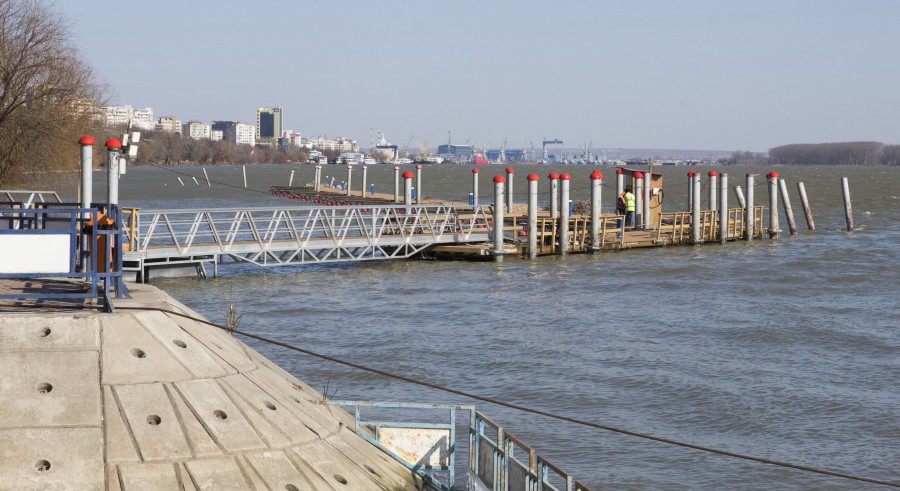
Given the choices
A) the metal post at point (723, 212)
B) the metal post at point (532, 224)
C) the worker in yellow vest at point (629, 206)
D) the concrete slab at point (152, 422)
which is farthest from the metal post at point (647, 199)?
the concrete slab at point (152, 422)

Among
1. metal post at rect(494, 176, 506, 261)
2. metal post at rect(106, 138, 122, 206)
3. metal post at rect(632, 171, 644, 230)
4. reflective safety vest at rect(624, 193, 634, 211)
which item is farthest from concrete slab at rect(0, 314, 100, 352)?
reflective safety vest at rect(624, 193, 634, 211)

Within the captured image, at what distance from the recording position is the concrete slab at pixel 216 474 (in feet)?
30.5

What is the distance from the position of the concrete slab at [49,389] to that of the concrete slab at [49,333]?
0.37ft

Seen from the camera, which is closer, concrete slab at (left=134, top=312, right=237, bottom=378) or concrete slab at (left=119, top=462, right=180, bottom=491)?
concrete slab at (left=119, top=462, right=180, bottom=491)

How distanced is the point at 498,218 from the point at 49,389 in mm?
26388

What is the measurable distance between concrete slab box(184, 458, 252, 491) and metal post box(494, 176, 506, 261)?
25119 millimetres

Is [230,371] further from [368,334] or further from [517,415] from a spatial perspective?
[368,334]

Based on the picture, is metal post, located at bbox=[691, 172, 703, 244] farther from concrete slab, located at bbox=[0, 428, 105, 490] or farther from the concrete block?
concrete slab, located at bbox=[0, 428, 105, 490]

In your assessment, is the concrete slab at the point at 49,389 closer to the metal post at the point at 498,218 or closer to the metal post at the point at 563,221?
the metal post at the point at 498,218

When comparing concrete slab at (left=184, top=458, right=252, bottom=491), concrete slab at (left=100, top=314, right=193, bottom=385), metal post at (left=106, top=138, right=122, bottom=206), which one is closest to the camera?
A: concrete slab at (left=184, top=458, right=252, bottom=491)

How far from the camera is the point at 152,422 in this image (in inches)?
383

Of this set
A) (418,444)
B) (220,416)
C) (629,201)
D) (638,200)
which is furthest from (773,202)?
(220,416)

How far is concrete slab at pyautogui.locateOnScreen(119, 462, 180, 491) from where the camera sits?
29.8ft

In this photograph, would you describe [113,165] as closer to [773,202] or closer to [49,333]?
[49,333]
